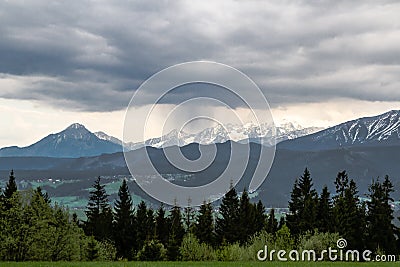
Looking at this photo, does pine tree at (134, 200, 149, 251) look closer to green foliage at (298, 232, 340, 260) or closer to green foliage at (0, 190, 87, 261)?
green foliage at (298, 232, 340, 260)

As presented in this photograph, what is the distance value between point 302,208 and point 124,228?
27.7 metres

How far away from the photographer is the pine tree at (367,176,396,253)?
273ft

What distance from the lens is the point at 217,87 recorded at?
4912 centimetres

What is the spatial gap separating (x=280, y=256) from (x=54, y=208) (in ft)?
84.2

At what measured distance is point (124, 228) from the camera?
99.8m

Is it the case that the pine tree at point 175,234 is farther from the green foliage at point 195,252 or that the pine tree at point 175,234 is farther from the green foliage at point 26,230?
the green foliage at point 26,230

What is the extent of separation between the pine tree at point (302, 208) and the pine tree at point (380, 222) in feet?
25.0

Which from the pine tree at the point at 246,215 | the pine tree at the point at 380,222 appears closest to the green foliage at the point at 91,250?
the pine tree at the point at 246,215

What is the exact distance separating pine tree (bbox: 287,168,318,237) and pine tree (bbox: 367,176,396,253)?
7621mm

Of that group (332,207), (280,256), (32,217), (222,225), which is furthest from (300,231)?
(32,217)

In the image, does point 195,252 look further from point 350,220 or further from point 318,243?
point 350,220

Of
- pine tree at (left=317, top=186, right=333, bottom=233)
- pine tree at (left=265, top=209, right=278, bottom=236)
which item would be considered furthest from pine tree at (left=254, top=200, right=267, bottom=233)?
pine tree at (left=317, top=186, right=333, bottom=233)

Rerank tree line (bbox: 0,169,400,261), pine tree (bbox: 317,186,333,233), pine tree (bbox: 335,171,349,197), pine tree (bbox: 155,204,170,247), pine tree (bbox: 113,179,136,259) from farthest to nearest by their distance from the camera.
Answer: pine tree (bbox: 155,204,170,247) → pine tree (bbox: 113,179,136,259) → pine tree (bbox: 335,171,349,197) → pine tree (bbox: 317,186,333,233) → tree line (bbox: 0,169,400,261)

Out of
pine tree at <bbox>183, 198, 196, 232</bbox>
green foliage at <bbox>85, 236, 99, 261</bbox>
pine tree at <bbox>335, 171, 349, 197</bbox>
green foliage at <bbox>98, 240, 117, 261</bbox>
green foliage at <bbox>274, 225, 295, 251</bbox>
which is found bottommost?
green foliage at <bbox>98, 240, 117, 261</bbox>
